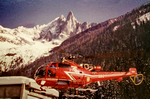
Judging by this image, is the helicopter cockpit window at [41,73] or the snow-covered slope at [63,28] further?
the snow-covered slope at [63,28]

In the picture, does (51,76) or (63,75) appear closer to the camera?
(51,76)

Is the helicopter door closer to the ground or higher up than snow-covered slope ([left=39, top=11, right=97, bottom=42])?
closer to the ground

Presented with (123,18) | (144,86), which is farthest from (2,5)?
(123,18)

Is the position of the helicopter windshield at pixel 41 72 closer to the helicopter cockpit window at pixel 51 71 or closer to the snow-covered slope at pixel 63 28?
the helicopter cockpit window at pixel 51 71

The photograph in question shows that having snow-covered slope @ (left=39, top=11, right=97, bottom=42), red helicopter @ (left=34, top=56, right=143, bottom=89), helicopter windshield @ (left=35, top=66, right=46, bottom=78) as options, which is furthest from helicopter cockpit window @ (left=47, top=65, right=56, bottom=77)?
snow-covered slope @ (left=39, top=11, right=97, bottom=42)

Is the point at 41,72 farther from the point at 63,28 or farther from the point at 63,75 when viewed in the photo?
the point at 63,28

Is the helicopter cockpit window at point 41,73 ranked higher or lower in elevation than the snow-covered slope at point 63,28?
lower

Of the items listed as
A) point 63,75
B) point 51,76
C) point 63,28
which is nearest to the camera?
point 51,76

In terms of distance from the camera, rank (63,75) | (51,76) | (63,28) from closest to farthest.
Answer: (51,76)
(63,75)
(63,28)

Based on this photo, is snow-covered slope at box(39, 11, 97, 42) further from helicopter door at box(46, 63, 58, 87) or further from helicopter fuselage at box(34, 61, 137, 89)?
helicopter door at box(46, 63, 58, 87)

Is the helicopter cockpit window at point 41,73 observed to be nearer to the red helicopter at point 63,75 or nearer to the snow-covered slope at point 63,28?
the red helicopter at point 63,75

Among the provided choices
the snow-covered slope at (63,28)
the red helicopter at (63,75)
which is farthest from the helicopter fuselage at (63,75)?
the snow-covered slope at (63,28)

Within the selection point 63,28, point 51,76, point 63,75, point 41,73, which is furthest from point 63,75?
point 63,28

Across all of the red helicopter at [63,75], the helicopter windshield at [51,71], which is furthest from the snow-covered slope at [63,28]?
the helicopter windshield at [51,71]
